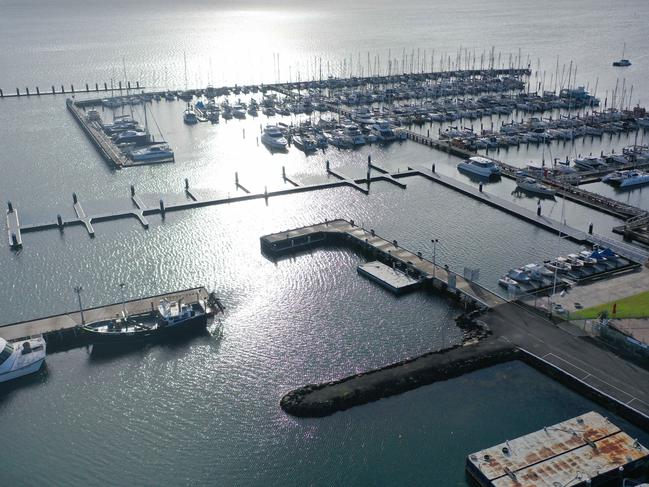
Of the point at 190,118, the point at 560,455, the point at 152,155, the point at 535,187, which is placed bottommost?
the point at 560,455

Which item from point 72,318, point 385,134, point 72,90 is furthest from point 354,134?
point 72,90

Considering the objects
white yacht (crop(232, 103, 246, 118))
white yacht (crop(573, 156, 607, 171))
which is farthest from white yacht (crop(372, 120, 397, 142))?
white yacht (crop(232, 103, 246, 118))

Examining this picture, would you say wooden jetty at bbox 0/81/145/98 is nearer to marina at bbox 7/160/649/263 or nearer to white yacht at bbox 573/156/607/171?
marina at bbox 7/160/649/263

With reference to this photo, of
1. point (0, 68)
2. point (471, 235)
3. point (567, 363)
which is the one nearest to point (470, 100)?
point (471, 235)

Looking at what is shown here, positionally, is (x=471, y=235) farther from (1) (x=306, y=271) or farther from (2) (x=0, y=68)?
(2) (x=0, y=68)

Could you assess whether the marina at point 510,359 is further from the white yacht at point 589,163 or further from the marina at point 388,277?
the white yacht at point 589,163

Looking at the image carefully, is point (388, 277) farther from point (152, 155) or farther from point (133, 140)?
point (133, 140)
